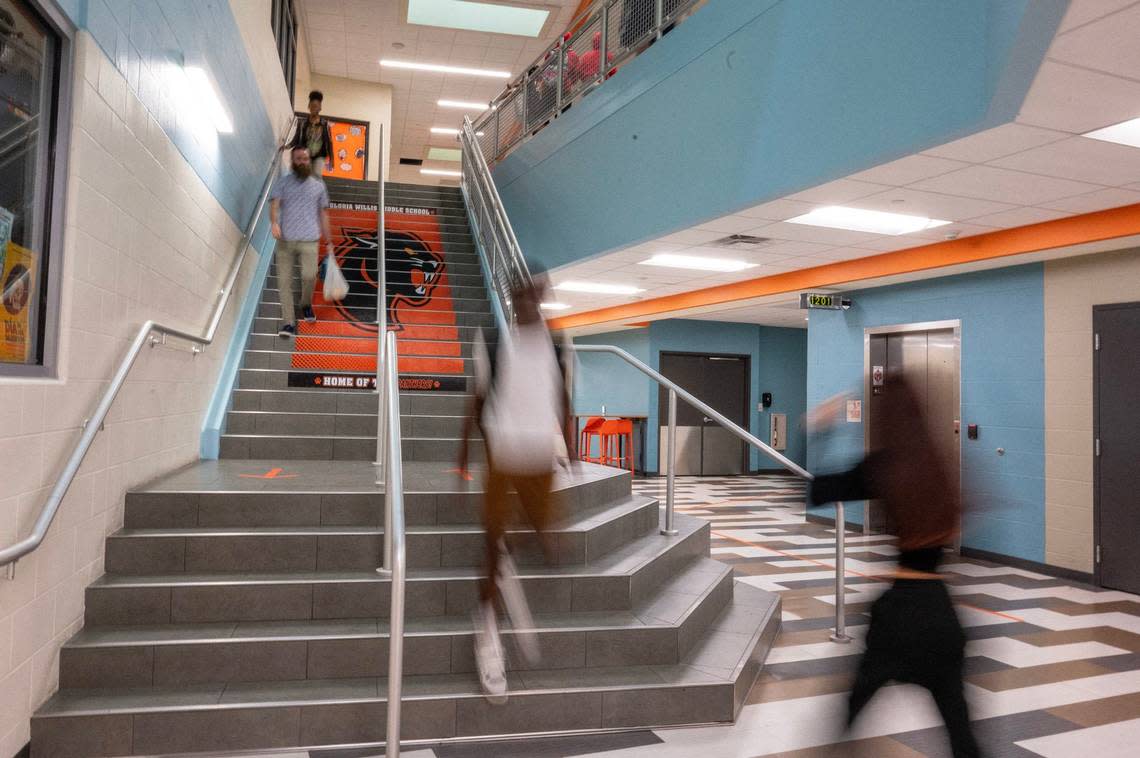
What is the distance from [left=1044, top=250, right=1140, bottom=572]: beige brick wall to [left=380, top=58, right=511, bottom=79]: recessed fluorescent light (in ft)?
31.8

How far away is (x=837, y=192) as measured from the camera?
522 centimetres

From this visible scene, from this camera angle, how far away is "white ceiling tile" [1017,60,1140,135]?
11.2 ft

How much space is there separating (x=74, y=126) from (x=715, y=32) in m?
4.45

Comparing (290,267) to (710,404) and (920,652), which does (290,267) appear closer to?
(920,652)

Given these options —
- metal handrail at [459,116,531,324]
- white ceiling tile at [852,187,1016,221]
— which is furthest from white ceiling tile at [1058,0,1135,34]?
metal handrail at [459,116,531,324]

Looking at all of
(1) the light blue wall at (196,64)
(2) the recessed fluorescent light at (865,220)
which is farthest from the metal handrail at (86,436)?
(2) the recessed fluorescent light at (865,220)

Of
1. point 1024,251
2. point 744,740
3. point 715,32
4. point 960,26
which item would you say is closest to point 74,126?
point 744,740

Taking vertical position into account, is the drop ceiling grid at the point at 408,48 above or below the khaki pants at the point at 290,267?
above

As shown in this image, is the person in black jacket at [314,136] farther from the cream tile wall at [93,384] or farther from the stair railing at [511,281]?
the cream tile wall at [93,384]

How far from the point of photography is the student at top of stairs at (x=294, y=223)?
6.41m

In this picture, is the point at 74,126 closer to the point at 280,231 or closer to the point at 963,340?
the point at 280,231

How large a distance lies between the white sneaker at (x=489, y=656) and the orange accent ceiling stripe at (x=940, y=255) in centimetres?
128

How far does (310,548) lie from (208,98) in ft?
10.6

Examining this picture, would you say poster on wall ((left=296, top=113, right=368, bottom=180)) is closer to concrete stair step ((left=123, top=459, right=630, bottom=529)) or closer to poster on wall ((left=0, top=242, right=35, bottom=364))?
concrete stair step ((left=123, top=459, right=630, bottom=529))
